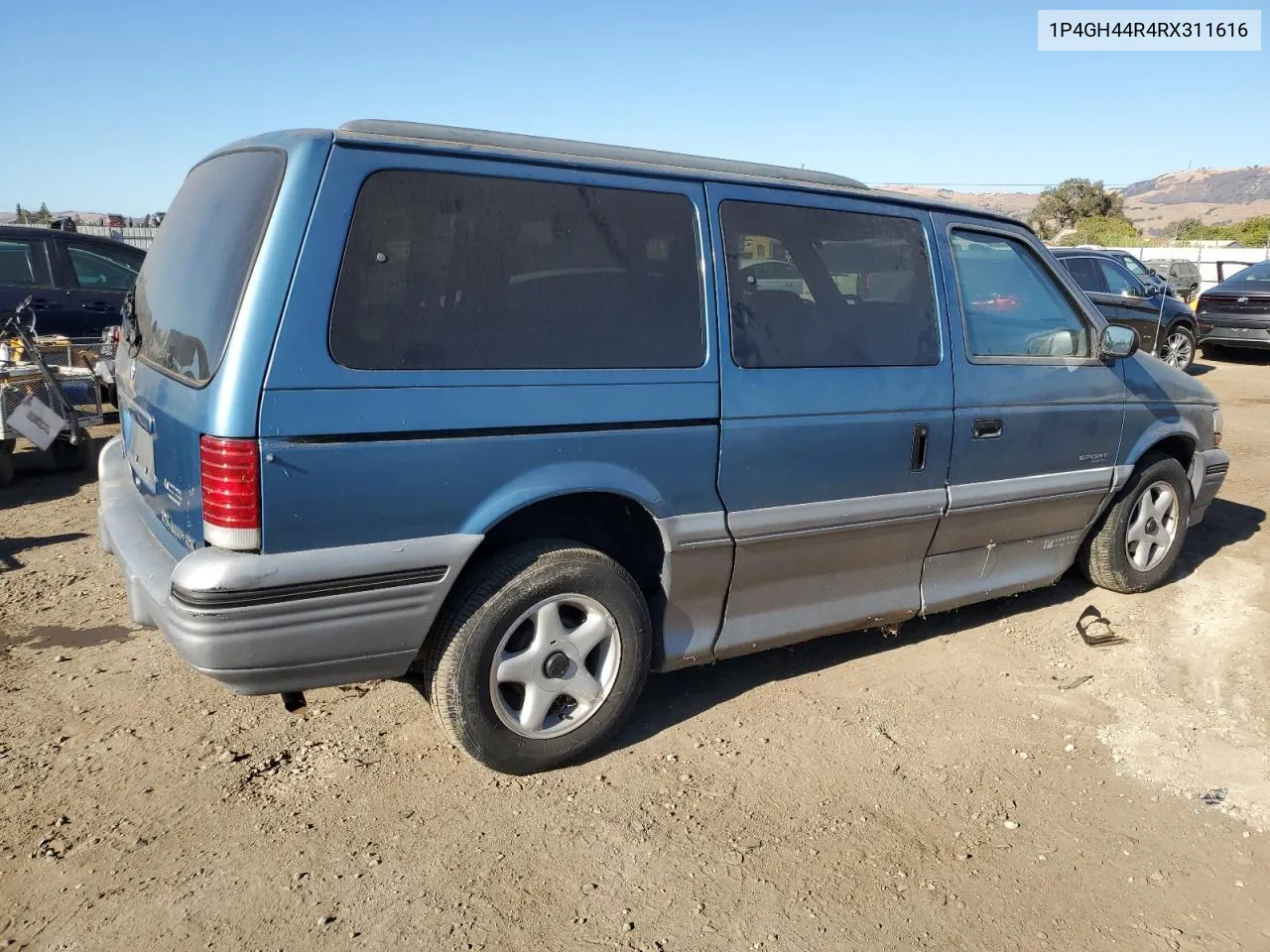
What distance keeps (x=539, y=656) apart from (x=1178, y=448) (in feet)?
12.5

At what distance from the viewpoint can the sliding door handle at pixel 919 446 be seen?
12.5 feet

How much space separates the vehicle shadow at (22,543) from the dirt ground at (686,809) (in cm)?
78

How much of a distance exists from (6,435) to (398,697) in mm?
4390

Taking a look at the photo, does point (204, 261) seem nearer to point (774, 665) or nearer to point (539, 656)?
point (539, 656)

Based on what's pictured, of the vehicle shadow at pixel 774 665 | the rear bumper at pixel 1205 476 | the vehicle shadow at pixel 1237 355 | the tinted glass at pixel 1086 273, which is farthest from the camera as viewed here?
the vehicle shadow at pixel 1237 355

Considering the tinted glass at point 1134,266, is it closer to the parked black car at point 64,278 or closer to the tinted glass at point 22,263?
the parked black car at point 64,278

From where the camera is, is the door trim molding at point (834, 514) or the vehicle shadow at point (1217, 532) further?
the vehicle shadow at point (1217, 532)

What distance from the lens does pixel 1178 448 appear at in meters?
5.21

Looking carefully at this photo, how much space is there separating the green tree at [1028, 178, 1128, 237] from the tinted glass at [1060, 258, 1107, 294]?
34496 mm

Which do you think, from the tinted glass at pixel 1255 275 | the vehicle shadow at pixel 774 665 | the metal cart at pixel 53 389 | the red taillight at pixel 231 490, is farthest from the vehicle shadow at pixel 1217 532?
the tinted glass at pixel 1255 275

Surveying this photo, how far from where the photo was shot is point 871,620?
4.01m

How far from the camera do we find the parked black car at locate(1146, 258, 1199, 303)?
17359 millimetres

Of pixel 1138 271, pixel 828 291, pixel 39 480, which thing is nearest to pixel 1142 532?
pixel 828 291

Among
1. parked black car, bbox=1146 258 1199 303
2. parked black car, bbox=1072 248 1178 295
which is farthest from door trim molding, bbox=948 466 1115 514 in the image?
parked black car, bbox=1146 258 1199 303
